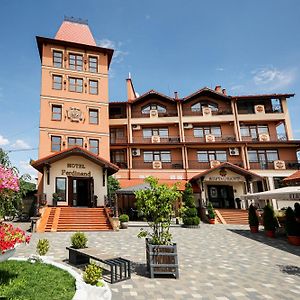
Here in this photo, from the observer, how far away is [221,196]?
1083 inches

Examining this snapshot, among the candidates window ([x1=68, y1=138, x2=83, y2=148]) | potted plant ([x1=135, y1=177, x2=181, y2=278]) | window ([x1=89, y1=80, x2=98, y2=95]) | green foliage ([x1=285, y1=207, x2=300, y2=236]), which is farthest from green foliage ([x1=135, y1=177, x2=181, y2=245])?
window ([x1=89, y1=80, x2=98, y2=95])

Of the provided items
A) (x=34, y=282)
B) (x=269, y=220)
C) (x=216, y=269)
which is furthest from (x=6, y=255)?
(x=269, y=220)

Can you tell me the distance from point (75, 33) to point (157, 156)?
1711 cm

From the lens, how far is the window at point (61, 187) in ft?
67.2

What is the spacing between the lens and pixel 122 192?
69.3ft

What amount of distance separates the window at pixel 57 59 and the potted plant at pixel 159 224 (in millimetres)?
22842

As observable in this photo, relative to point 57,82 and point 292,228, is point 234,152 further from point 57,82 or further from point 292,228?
point 57,82

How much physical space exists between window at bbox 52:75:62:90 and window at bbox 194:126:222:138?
16.5m

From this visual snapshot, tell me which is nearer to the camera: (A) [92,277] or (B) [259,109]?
(A) [92,277]

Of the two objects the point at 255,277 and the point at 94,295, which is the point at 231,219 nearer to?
the point at 255,277

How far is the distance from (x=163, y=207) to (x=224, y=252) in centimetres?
462

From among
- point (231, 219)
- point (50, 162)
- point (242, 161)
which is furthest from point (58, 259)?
point (242, 161)

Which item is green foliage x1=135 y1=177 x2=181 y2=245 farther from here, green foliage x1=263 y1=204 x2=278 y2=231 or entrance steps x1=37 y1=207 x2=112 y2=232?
entrance steps x1=37 y1=207 x2=112 y2=232

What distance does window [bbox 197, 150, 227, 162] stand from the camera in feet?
97.6
